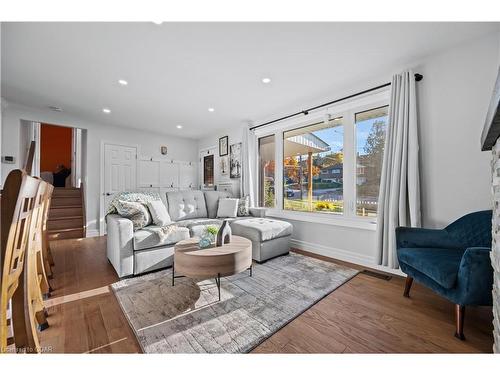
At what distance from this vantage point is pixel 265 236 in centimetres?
269

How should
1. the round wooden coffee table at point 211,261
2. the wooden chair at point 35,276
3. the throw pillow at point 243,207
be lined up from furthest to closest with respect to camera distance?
1. the throw pillow at point 243,207
2. the round wooden coffee table at point 211,261
3. the wooden chair at point 35,276

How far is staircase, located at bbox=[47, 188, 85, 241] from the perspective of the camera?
13.7 feet

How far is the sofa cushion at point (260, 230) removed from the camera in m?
2.68

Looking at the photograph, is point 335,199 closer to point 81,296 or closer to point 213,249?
point 213,249

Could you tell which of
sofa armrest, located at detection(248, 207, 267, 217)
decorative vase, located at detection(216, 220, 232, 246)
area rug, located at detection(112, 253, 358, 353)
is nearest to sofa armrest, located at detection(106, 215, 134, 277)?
area rug, located at detection(112, 253, 358, 353)

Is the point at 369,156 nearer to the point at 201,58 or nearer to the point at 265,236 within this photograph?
the point at 265,236

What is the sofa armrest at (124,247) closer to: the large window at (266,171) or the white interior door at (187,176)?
the large window at (266,171)

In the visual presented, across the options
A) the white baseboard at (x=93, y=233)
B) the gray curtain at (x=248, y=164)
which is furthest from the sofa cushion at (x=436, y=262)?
the white baseboard at (x=93, y=233)

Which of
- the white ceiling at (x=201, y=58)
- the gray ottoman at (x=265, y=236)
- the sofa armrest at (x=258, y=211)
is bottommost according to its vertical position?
the gray ottoman at (x=265, y=236)

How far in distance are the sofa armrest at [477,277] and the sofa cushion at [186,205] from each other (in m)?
3.26

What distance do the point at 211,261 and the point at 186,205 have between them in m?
1.99

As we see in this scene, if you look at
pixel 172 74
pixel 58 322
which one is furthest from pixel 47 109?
pixel 58 322

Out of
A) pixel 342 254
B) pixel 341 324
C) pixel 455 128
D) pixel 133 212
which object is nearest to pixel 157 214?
pixel 133 212
